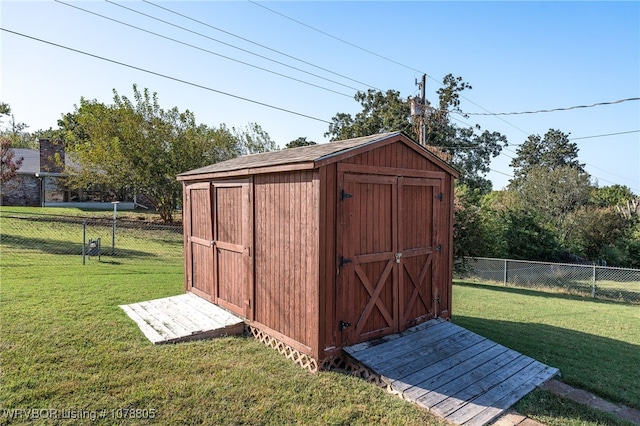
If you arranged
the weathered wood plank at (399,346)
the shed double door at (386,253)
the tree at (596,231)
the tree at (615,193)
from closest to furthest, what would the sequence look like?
the weathered wood plank at (399,346)
the shed double door at (386,253)
the tree at (596,231)
the tree at (615,193)

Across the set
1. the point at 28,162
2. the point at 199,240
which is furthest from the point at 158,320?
the point at 28,162

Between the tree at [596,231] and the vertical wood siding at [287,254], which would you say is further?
the tree at [596,231]

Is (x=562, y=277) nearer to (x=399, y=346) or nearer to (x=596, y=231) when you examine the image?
(x=596, y=231)

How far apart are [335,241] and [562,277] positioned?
502 inches

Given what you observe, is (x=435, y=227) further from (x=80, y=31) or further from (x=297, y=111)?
(x=297, y=111)

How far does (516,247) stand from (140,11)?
1983cm

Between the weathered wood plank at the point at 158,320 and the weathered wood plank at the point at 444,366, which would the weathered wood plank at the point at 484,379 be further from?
the weathered wood plank at the point at 158,320

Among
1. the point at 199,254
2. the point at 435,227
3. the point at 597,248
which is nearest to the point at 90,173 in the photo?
the point at 199,254

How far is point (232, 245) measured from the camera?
5.57 metres

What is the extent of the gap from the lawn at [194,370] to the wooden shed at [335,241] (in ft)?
2.10

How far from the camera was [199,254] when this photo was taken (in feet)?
21.7

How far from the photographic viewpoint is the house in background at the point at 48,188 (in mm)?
21641

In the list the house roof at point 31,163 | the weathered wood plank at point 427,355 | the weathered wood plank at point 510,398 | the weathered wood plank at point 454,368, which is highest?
the house roof at point 31,163

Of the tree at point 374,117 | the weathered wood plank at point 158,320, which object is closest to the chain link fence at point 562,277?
the weathered wood plank at point 158,320
